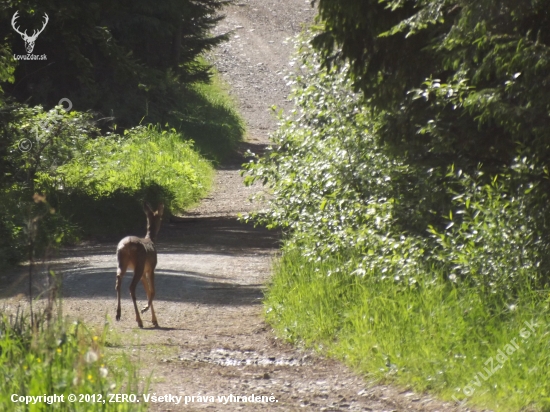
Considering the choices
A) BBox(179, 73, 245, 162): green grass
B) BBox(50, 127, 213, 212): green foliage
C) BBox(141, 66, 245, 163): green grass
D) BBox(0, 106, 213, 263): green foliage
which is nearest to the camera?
BBox(0, 106, 213, 263): green foliage

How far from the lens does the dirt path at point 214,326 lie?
21.5 feet

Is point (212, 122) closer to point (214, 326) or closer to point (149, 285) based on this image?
point (149, 285)

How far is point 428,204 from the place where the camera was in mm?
8625

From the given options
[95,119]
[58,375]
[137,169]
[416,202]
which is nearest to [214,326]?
[416,202]

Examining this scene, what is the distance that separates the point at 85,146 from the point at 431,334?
1368 cm

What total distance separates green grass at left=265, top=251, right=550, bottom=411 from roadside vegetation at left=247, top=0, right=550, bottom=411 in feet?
0.04

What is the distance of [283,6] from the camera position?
58406 mm

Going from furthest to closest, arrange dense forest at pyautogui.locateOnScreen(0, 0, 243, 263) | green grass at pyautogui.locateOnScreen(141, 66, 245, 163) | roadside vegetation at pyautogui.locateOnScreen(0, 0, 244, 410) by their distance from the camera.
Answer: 1. green grass at pyautogui.locateOnScreen(141, 66, 245, 163)
2. dense forest at pyautogui.locateOnScreen(0, 0, 243, 263)
3. roadside vegetation at pyautogui.locateOnScreen(0, 0, 244, 410)

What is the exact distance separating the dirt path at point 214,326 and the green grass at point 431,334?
0.60 ft

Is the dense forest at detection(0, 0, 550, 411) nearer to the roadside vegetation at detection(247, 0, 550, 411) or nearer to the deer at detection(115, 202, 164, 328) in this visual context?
the roadside vegetation at detection(247, 0, 550, 411)

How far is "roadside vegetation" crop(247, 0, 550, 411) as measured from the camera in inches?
258

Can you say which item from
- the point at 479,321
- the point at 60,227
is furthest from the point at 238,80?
the point at 479,321

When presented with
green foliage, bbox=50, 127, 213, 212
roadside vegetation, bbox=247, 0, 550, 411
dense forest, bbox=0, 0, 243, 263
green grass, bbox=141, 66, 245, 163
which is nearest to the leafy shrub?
roadside vegetation, bbox=247, 0, 550, 411

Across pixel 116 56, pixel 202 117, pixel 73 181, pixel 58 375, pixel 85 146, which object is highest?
pixel 116 56
